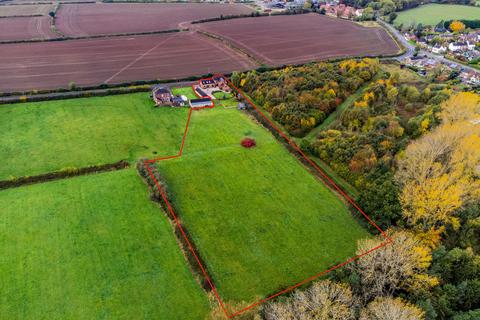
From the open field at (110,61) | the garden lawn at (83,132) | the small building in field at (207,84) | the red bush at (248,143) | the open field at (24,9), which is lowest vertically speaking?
the red bush at (248,143)

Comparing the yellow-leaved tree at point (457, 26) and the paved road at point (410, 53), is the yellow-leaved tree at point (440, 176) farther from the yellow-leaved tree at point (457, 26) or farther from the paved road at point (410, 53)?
the yellow-leaved tree at point (457, 26)

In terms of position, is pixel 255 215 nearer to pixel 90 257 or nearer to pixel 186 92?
pixel 90 257

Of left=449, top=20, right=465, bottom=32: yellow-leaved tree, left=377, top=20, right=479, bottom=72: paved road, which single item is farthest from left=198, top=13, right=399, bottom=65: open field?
left=449, top=20, right=465, bottom=32: yellow-leaved tree

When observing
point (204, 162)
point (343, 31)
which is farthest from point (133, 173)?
point (343, 31)

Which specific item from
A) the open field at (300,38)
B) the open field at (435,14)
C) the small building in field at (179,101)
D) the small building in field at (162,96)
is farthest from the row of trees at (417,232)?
A: the open field at (435,14)

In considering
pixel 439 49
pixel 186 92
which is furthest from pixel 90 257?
pixel 439 49

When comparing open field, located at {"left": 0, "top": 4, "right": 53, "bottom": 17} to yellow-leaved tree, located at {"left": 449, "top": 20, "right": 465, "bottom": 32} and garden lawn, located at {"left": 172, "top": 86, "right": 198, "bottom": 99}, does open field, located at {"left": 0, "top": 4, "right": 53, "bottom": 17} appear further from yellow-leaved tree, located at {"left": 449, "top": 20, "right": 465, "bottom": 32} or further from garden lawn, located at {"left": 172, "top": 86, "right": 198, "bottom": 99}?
yellow-leaved tree, located at {"left": 449, "top": 20, "right": 465, "bottom": 32}

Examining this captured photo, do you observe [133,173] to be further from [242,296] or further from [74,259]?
[242,296]
